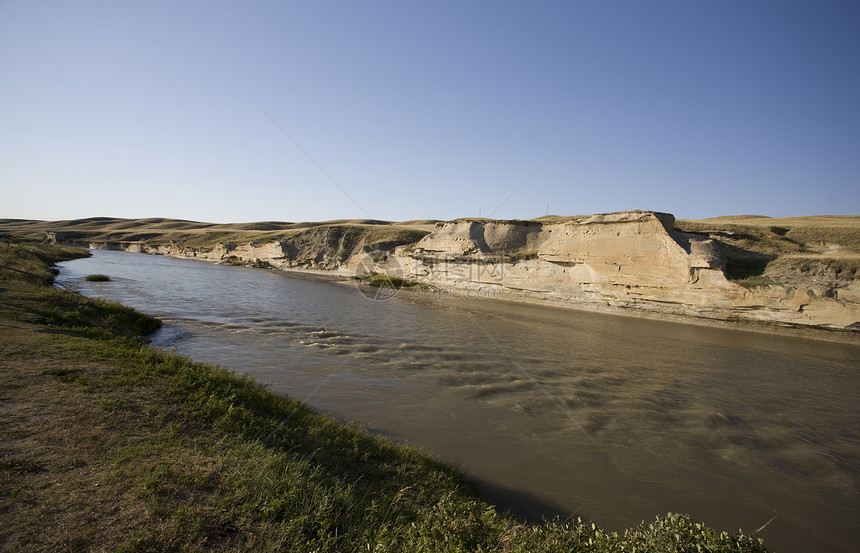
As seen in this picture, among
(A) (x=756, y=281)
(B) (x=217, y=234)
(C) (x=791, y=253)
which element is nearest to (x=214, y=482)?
→ (A) (x=756, y=281)

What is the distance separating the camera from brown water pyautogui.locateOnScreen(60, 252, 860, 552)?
5211 millimetres

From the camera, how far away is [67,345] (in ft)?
23.8

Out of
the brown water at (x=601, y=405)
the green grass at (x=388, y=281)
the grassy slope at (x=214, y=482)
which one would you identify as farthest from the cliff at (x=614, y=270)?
the grassy slope at (x=214, y=482)

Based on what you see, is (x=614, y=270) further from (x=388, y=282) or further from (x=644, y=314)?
(x=388, y=282)

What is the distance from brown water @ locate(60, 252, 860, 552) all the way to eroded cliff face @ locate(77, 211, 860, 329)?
62.1 inches

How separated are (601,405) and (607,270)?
15371 millimetres

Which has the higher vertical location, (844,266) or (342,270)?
(844,266)

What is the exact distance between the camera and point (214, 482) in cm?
349

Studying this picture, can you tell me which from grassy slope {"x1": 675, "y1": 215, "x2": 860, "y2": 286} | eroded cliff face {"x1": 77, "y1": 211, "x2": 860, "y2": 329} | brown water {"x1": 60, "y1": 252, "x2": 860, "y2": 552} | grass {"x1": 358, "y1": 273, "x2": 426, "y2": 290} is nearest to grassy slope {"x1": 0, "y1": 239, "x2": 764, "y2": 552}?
brown water {"x1": 60, "y1": 252, "x2": 860, "y2": 552}

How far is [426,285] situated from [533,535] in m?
29.9

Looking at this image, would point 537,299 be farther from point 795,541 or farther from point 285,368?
point 795,541

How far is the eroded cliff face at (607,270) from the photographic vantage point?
1648cm

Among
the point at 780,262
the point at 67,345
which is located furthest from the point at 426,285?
the point at 67,345

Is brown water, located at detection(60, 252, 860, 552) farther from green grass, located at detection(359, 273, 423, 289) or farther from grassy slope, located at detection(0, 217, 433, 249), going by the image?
grassy slope, located at detection(0, 217, 433, 249)
